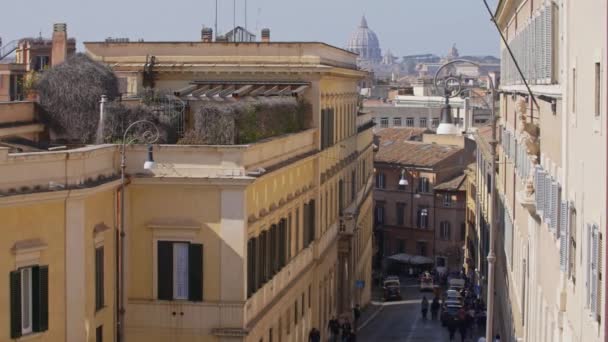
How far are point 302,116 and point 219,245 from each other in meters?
13.0

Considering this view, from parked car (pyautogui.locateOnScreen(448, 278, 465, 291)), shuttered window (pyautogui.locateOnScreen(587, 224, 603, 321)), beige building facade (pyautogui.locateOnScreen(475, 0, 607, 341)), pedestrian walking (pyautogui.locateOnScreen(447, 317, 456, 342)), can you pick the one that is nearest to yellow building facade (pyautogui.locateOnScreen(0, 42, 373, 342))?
beige building facade (pyautogui.locateOnScreen(475, 0, 607, 341))

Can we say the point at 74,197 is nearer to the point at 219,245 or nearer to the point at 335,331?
the point at 219,245

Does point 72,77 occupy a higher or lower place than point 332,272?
higher

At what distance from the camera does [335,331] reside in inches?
1837

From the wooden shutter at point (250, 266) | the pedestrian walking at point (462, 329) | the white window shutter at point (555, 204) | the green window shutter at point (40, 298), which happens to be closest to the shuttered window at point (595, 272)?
the white window shutter at point (555, 204)

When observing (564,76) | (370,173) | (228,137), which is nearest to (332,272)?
(228,137)

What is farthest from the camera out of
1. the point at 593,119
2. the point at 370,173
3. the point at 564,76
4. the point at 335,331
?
the point at 370,173

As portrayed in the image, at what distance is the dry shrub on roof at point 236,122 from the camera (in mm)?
31141

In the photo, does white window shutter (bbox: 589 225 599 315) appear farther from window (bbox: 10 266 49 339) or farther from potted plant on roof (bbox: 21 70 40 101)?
potted plant on roof (bbox: 21 70 40 101)

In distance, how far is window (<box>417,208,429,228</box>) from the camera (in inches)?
3484

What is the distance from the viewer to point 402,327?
5481 centimetres

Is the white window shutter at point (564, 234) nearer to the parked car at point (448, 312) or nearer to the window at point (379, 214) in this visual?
the parked car at point (448, 312)

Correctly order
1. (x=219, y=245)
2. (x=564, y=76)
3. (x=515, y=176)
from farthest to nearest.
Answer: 1. (x=515, y=176)
2. (x=219, y=245)
3. (x=564, y=76)

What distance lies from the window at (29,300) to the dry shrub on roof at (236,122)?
774cm
